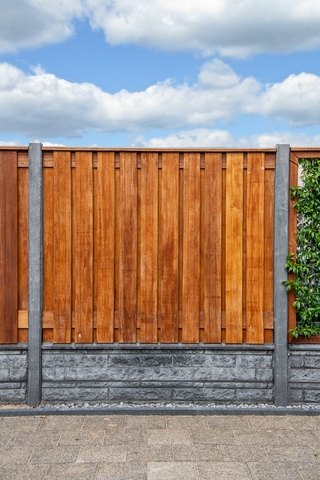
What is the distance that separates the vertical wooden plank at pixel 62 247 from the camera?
215 inches

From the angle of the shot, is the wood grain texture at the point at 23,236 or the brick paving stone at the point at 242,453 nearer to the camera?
the brick paving stone at the point at 242,453

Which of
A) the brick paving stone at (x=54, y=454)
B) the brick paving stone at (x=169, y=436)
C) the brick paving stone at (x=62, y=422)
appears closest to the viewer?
the brick paving stone at (x=54, y=454)

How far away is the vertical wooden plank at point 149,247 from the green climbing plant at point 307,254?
146cm

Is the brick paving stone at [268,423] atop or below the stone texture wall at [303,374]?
below

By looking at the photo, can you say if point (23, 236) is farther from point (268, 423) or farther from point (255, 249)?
point (268, 423)

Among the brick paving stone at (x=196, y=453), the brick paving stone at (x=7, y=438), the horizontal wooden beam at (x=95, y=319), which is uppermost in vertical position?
the horizontal wooden beam at (x=95, y=319)

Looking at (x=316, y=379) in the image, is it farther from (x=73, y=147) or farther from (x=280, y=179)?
(x=73, y=147)

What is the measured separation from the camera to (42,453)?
4.42 meters

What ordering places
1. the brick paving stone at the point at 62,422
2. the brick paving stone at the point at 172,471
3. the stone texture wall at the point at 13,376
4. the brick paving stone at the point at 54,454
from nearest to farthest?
the brick paving stone at the point at 172,471 < the brick paving stone at the point at 54,454 < the brick paving stone at the point at 62,422 < the stone texture wall at the point at 13,376

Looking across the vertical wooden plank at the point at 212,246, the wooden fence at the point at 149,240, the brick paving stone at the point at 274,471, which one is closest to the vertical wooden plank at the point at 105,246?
the wooden fence at the point at 149,240

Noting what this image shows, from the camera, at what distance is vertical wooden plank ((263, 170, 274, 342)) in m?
5.50

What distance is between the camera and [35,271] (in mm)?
5480

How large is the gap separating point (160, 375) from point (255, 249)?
170 cm

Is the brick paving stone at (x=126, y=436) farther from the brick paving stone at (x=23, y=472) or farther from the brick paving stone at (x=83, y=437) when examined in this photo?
the brick paving stone at (x=23, y=472)
